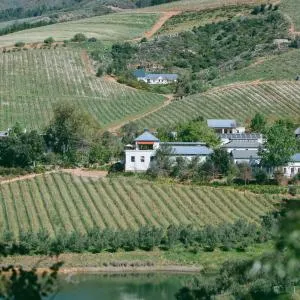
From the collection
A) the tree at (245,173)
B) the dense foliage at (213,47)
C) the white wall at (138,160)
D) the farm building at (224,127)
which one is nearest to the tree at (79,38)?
the dense foliage at (213,47)

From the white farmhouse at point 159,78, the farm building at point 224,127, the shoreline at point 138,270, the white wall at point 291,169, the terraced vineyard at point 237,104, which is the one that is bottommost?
the white farmhouse at point 159,78

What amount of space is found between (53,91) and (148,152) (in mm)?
27511

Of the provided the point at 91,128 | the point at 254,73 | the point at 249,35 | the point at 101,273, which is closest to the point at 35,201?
the point at 101,273

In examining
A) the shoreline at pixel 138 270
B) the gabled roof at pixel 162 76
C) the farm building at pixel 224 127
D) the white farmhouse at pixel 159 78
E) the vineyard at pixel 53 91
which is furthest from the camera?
the gabled roof at pixel 162 76

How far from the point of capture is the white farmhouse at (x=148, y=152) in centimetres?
4628

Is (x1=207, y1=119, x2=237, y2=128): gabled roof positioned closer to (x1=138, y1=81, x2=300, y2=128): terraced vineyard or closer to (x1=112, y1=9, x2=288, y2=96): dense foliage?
(x1=138, y1=81, x2=300, y2=128): terraced vineyard

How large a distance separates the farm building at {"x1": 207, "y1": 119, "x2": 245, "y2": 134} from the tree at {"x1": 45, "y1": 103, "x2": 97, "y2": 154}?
30.2 feet

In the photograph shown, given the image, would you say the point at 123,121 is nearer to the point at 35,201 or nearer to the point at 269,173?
the point at 269,173

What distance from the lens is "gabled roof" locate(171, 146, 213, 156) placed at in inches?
1834

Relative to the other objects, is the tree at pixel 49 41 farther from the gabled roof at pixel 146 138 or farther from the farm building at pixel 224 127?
the gabled roof at pixel 146 138

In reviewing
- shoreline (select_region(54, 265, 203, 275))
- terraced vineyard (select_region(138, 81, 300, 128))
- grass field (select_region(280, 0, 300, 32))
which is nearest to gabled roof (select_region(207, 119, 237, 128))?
terraced vineyard (select_region(138, 81, 300, 128))

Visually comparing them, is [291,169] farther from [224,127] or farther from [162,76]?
[162,76]

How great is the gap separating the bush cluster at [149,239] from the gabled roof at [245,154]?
11.2 m

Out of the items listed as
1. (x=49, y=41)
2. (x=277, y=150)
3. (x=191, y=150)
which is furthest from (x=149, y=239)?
(x=49, y=41)
